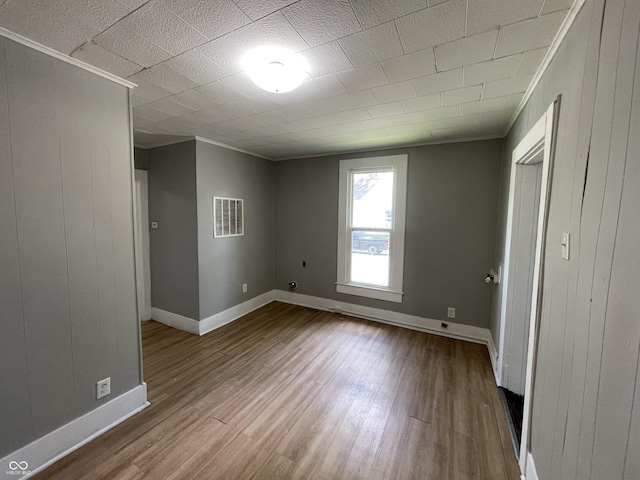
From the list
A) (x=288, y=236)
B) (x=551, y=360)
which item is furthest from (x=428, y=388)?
(x=288, y=236)

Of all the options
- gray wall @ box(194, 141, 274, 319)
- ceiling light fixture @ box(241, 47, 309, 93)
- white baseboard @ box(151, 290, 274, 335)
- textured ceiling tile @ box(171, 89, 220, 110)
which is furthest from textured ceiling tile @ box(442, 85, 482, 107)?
white baseboard @ box(151, 290, 274, 335)

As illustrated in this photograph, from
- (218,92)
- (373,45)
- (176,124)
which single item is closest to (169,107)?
(176,124)

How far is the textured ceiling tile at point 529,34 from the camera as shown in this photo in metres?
1.17

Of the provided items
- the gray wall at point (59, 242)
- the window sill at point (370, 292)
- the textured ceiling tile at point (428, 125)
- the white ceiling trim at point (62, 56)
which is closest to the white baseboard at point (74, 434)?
the gray wall at point (59, 242)

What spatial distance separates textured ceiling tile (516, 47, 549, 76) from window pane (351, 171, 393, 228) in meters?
1.95

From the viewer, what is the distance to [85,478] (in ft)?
4.76

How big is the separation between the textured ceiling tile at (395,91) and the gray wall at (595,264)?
76cm

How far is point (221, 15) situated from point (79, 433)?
8.27 ft

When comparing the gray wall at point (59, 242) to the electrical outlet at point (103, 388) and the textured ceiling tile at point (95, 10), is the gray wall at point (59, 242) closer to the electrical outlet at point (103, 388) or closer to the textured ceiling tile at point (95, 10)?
the electrical outlet at point (103, 388)

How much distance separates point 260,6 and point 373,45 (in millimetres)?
582

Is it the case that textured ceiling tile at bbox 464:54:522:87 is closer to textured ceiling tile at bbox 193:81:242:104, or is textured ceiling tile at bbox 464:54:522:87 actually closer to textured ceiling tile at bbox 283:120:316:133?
textured ceiling tile at bbox 283:120:316:133

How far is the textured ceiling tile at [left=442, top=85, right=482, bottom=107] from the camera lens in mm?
1818

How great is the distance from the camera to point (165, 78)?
1716 mm

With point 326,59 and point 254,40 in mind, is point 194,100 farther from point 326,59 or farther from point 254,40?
point 326,59
